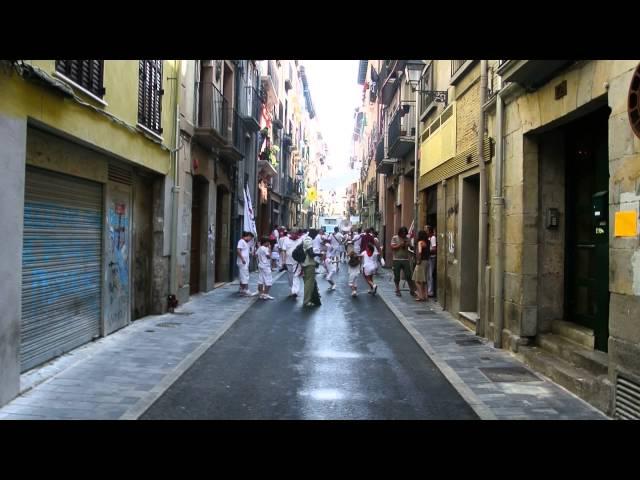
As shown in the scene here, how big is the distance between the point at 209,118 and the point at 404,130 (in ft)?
27.1

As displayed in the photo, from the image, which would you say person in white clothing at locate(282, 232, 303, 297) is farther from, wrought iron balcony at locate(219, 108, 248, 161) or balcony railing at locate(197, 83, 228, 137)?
balcony railing at locate(197, 83, 228, 137)

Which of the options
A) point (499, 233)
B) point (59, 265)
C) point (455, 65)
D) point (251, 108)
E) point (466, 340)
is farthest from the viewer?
point (251, 108)

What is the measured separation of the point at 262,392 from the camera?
6176 millimetres

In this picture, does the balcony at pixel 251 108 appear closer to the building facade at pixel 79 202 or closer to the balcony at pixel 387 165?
the balcony at pixel 387 165

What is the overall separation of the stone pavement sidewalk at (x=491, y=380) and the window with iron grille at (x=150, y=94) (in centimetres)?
601

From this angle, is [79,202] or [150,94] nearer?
[79,202]

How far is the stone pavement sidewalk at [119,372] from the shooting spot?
17.8 feet

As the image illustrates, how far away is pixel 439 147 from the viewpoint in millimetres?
13914

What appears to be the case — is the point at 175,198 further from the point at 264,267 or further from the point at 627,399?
the point at 627,399

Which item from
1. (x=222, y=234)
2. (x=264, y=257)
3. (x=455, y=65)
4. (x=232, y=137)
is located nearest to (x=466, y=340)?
(x=455, y=65)

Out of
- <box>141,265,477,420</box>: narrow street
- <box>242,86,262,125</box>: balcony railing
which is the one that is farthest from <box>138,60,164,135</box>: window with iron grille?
<box>242,86,262,125</box>: balcony railing

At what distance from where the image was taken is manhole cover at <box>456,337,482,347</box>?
913 cm

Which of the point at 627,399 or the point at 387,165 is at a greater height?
the point at 387,165
